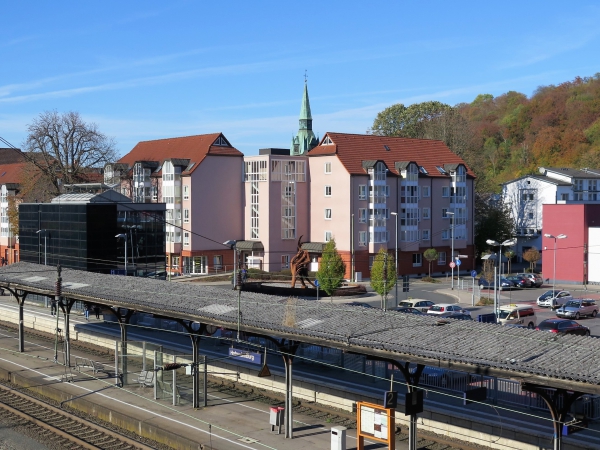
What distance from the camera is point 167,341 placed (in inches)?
1352

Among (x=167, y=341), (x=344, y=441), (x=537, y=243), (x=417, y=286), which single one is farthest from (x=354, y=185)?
(x=344, y=441)

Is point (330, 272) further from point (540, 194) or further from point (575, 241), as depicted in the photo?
point (540, 194)

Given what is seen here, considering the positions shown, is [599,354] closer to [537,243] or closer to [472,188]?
[472,188]

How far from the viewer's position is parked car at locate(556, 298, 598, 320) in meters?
44.0

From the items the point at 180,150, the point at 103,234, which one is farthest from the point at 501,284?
the point at 180,150

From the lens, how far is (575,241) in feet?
193

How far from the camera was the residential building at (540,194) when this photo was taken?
246 feet

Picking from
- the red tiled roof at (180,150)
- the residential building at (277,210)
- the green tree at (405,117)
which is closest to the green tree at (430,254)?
the residential building at (277,210)

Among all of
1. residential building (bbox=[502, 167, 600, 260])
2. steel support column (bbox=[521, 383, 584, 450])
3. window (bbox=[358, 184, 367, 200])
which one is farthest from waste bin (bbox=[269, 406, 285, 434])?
residential building (bbox=[502, 167, 600, 260])

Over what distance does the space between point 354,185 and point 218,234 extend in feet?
45.3

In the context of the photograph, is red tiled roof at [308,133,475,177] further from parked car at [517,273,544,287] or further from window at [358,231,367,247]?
parked car at [517,273,544,287]

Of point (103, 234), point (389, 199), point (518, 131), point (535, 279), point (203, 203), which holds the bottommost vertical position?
point (535, 279)

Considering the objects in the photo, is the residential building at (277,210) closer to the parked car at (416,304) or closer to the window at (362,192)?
the window at (362,192)

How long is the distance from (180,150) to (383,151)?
19.7 metres
